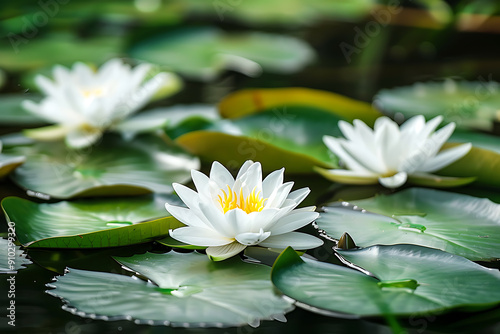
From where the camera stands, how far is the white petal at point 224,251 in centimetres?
101

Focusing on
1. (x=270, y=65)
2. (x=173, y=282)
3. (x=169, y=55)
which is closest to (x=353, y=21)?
(x=270, y=65)

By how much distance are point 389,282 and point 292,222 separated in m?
0.21

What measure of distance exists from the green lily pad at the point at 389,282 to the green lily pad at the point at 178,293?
47 millimetres

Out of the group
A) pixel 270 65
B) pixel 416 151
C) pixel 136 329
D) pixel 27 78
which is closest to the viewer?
pixel 136 329

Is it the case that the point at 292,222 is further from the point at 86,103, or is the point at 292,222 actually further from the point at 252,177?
the point at 86,103

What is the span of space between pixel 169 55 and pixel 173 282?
1851 millimetres

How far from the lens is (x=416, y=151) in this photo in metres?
1.35

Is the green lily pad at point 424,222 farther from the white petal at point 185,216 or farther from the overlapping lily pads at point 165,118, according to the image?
the overlapping lily pads at point 165,118

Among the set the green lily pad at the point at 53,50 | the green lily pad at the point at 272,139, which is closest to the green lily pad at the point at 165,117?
the green lily pad at the point at 272,139

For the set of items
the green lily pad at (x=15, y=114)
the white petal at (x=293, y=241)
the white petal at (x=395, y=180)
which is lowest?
the white petal at (x=293, y=241)

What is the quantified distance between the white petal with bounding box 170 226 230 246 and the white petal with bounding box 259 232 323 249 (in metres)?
0.07

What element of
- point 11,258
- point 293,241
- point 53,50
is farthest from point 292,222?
point 53,50

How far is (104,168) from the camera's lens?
1494mm

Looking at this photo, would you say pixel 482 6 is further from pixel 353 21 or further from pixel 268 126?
pixel 268 126
